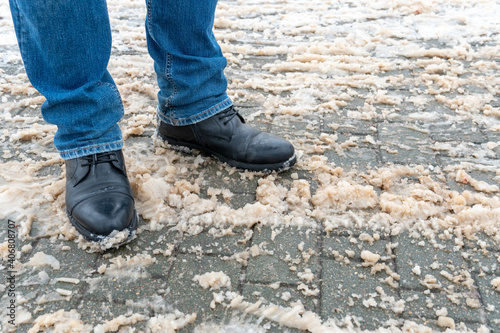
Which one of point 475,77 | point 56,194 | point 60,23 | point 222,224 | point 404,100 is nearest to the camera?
point 60,23

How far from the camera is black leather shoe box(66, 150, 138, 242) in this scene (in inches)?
69.8

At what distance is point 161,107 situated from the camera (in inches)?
93.2

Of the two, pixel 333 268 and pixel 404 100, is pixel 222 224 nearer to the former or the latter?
pixel 333 268

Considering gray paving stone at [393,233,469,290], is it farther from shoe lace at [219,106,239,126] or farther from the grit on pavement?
Answer: shoe lace at [219,106,239,126]

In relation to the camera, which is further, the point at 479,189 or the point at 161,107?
the point at 161,107

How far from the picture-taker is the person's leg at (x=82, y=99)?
1.69 m

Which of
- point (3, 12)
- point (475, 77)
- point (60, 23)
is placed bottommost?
point (3, 12)

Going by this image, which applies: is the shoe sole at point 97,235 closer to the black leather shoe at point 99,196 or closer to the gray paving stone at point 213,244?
the black leather shoe at point 99,196

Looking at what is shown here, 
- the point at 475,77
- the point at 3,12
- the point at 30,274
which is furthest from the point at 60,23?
the point at 3,12

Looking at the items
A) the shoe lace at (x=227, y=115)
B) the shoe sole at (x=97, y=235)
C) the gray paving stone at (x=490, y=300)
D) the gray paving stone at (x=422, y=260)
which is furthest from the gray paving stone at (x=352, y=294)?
the shoe lace at (x=227, y=115)

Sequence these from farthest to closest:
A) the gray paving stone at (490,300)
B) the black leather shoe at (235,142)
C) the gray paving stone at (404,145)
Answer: the gray paving stone at (404,145) < the black leather shoe at (235,142) < the gray paving stone at (490,300)

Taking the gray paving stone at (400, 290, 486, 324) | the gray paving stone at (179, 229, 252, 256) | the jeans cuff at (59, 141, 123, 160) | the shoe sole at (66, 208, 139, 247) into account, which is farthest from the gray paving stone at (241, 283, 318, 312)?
the jeans cuff at (59, 141, 123, 160)

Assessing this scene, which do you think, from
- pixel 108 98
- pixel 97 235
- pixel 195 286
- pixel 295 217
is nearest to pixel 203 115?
pixel 108 98

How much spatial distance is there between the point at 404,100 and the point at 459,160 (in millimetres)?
749
